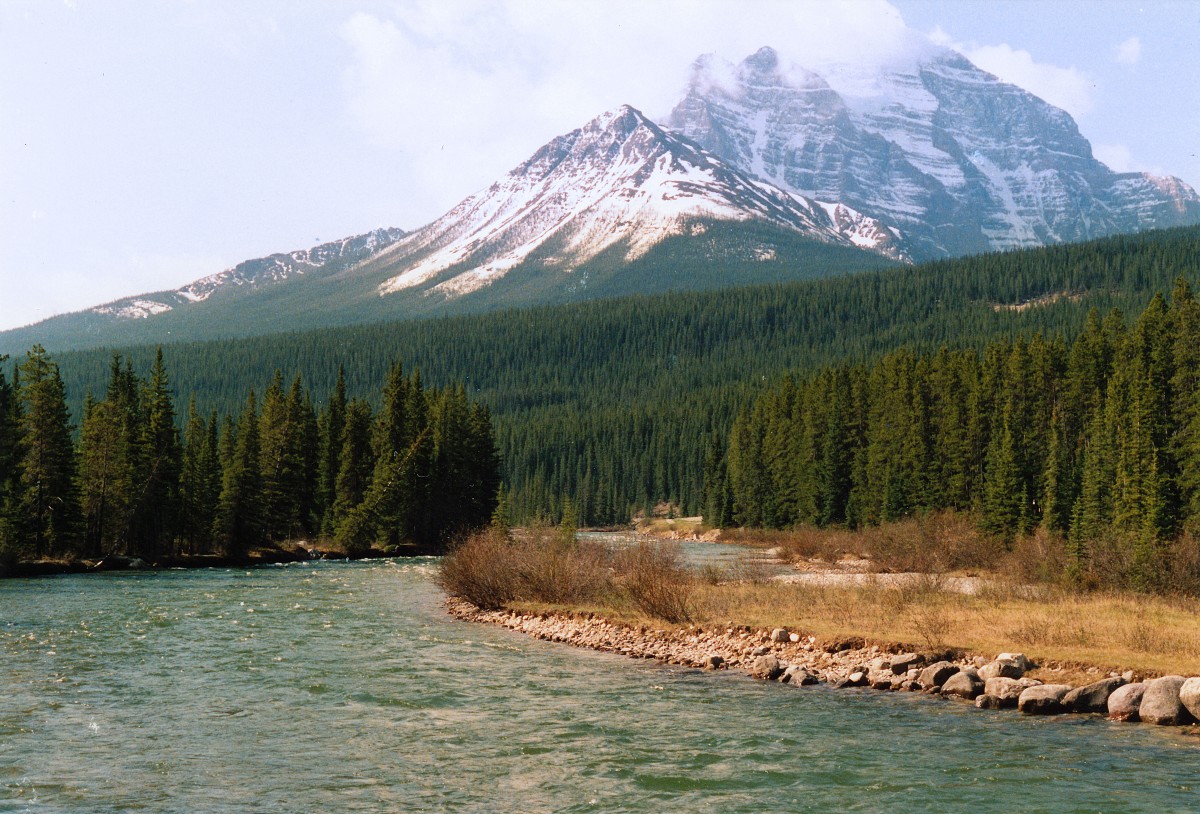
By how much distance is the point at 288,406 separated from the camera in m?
96.4

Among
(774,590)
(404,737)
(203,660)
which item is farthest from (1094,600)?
(203,660)

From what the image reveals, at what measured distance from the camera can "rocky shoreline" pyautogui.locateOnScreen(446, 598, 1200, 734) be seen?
23922 millimetres

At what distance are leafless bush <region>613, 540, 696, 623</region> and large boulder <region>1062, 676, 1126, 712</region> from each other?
15.1 metres

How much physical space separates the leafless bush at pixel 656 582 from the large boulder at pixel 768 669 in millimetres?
7257

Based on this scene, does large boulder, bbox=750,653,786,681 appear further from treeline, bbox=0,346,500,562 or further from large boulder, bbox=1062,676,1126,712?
treeline, bbox=0,346,500,562

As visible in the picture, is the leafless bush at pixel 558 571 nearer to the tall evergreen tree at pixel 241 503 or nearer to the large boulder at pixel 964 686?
the large boulder at pixel 964 686

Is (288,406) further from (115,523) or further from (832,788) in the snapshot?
(832,788)

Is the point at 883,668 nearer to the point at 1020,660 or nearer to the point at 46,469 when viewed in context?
the point at 1020,660

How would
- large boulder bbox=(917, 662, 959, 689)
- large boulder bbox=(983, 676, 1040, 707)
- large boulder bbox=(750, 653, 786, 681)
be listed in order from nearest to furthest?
large boulder bbox=(983, 676, 1040, 707) → large boulder bbox=(917, 662, 959, 689) → large boulder bbox=(750, 653, 786, 681)

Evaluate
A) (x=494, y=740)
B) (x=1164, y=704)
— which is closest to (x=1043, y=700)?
(x=1164, y=704)

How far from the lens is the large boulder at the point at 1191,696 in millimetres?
22969

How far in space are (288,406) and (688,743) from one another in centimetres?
7999

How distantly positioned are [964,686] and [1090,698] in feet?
9.83

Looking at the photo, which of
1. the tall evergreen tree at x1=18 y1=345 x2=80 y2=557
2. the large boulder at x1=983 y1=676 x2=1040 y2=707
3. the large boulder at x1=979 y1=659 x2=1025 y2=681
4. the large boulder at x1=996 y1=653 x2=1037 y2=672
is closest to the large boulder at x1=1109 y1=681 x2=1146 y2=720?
the large boulder at x1=983 y1=676 x2=1040 y2=707
